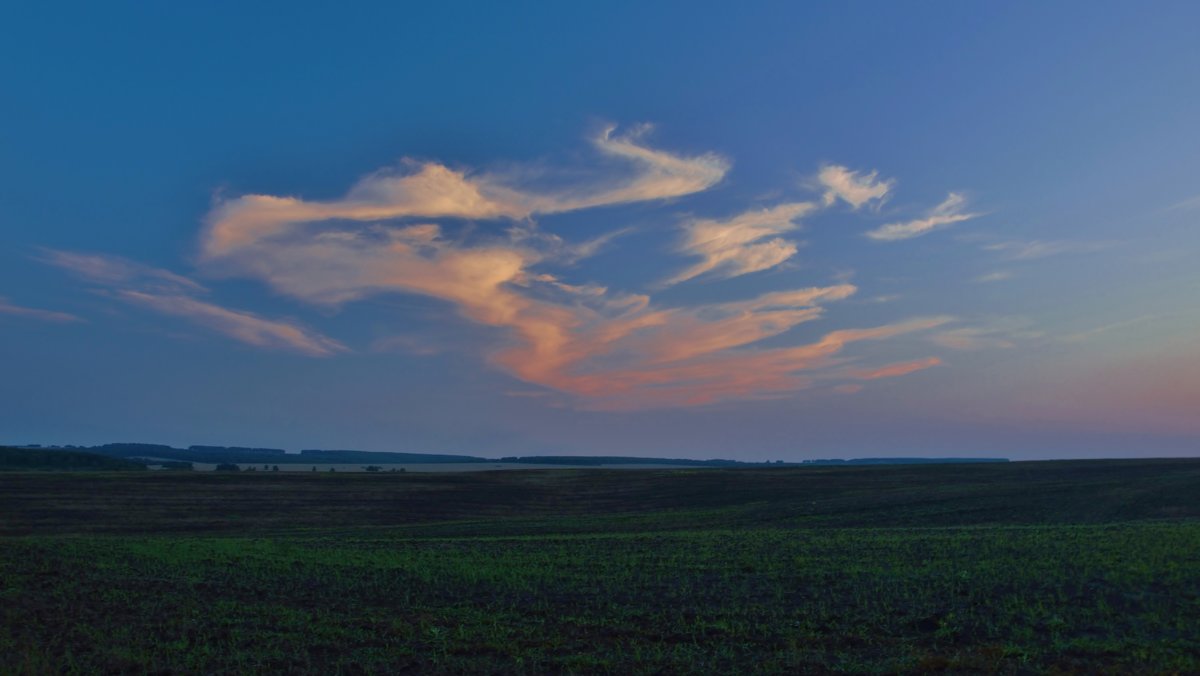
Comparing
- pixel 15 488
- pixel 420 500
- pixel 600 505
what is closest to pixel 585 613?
pixel 600 505

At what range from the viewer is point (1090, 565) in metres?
19.6

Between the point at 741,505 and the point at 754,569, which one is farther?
the point at 741,505

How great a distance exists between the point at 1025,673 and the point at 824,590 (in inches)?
301

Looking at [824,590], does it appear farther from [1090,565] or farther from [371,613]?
[371,613]

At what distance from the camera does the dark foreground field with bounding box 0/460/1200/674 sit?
43.2 ft

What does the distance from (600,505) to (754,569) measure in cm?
4478

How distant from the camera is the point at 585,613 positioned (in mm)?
17500

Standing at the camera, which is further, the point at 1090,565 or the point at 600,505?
the point at 600,505

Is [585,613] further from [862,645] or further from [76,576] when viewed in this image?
[76,576]

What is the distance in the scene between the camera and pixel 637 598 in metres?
19.2

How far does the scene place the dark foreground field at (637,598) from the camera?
43.2 ft

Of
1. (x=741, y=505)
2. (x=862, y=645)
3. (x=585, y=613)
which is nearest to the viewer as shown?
(x=862, y=645)

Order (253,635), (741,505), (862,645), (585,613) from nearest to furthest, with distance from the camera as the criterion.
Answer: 1. (862,645)
2. (253,635)
3. (585,613)
4. (741,505)

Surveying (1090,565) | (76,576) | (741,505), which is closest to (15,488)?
(76,576)
